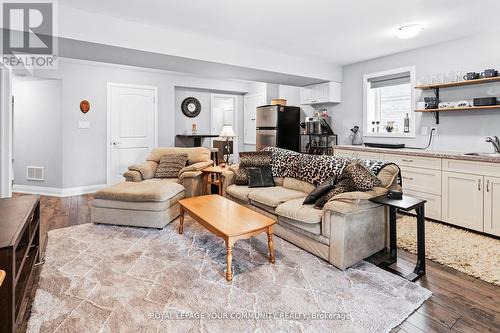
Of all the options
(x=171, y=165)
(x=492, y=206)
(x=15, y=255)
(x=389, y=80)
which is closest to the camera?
(x=15, y=255)

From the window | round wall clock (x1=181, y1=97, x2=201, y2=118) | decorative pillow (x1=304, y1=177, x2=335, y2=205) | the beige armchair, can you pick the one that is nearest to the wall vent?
the beige armchair

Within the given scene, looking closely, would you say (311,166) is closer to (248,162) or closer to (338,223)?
(248,162)

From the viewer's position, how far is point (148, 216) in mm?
3463

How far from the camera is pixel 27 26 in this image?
3006mm

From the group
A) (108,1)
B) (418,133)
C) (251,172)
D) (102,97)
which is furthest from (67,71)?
(418,133)

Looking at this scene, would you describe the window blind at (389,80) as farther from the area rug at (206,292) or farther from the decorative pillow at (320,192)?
the area rug at (206,292)

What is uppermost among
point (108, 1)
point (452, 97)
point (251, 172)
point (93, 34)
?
point (108, 1)

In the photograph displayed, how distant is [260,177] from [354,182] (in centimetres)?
148

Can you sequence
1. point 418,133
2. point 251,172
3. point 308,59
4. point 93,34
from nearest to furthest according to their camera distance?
point 93,34, point 251,172, point 418,133, point 308,59

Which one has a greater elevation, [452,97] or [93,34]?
[93,34]

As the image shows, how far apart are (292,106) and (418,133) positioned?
2637 mm

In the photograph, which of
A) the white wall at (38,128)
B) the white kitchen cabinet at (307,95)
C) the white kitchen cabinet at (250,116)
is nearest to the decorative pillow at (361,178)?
the white kitchen cabinet at (307,95)

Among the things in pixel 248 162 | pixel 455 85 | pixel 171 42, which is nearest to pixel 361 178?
pixel 248 162

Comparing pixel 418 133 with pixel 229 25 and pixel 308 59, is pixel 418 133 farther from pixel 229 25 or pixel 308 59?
pixel 229 25
